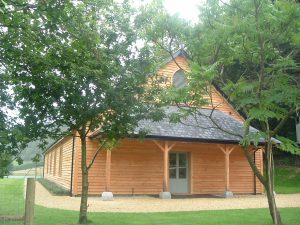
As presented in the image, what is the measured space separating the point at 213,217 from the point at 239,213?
1.44 metres

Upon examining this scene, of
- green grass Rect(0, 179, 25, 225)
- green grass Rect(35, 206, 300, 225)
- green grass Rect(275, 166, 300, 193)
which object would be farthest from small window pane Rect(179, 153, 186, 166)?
green grass Rect(275, 166, 300, 193)

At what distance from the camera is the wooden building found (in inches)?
742

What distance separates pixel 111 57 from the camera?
31.6 feet

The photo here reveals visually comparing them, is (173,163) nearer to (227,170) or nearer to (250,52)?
(227,170)

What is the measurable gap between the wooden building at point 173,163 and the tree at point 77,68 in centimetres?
744

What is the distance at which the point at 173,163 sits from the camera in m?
21.0

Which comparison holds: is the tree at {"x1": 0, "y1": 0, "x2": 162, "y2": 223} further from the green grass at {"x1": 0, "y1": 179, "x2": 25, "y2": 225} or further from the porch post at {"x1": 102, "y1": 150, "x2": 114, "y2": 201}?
the porch post at {"x1": 102, "y1": 150, "x2": 114, "y2": 201}

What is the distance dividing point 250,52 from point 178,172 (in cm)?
1303

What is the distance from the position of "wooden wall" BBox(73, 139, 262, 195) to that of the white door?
0.32 metres

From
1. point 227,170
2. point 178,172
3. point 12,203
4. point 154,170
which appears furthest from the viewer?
point 178,172

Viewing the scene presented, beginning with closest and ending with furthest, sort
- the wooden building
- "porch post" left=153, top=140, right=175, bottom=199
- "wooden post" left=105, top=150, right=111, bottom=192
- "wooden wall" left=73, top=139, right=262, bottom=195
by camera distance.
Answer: "wooden post" left=105, top=150, right=111, bottom=192
"porch post" left=153, top=140, right=175, bottom=199
the wooden building
"wooden wall" left=73, top=139, right=262, bottom=195

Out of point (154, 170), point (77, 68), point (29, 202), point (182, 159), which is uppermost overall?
point (77, 68)

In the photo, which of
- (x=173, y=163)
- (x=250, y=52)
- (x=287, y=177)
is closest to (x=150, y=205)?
(x=173, y=163)

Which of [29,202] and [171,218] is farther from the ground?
[29,202]
